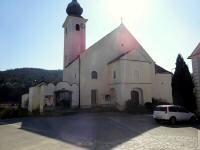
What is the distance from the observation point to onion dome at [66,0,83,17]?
38562 millimetres

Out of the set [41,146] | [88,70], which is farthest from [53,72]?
[41,146]

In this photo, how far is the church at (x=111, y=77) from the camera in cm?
2999

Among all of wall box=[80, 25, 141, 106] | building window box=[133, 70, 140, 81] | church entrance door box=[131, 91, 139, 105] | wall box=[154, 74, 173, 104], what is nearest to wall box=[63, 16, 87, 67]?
wall box=[80, 25, 141, 106]

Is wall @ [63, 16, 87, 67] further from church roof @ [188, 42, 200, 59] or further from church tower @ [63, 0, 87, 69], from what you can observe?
church roof @ [188, 42, 200, 59]

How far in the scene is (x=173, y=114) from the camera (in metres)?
19.2

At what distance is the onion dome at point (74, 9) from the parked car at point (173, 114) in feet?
79.5

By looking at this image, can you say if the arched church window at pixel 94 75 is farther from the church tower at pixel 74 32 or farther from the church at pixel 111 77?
the church tower at pixel 74 32

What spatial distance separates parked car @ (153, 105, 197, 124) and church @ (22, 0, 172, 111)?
10.2 meters

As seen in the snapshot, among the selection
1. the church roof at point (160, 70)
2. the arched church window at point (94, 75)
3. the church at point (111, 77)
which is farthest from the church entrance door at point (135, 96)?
the church roof at point (160, 70)

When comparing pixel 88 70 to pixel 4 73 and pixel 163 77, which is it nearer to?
pixel 163 77

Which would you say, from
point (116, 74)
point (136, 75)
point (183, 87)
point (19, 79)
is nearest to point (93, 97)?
point (116, 74)

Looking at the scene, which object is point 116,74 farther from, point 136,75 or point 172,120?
point 172,120

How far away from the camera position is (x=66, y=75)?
3853cm

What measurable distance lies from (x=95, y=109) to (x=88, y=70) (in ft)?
19.6
